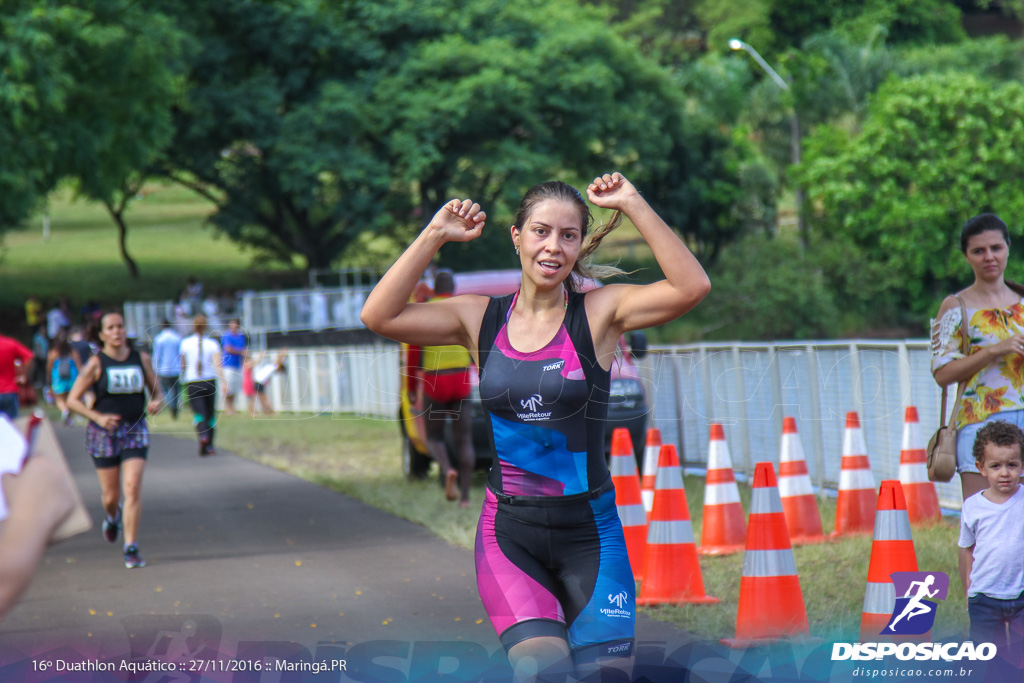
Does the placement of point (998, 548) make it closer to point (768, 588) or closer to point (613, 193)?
point (768, 588)

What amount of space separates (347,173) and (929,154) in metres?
16.4

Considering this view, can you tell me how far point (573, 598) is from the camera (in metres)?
3.52

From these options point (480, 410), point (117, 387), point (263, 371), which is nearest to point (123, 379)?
point (117, 387)

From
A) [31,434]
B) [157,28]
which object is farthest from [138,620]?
[157,28]

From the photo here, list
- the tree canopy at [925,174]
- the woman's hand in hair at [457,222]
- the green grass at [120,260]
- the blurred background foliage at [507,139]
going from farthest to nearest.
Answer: the green grass at [120,260]
the tree canopy at [925,174]
the blurred background foliage at [507,139]
the woman's hand in hair at [457,222]

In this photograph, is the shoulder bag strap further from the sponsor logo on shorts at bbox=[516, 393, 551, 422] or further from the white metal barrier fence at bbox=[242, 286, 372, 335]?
the white metal barrier fence at bbox=[242, 286, 372, 335]

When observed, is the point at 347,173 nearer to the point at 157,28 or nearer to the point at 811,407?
the point at 157,28

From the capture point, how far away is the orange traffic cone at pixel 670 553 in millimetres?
6941

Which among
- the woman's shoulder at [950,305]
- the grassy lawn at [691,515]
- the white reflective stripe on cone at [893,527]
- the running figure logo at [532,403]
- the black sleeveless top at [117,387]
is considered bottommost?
the grassy lawn at [691,515]

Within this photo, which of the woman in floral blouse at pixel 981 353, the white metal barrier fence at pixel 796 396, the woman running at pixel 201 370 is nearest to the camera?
the woman in floral blouse at pixel 981 353

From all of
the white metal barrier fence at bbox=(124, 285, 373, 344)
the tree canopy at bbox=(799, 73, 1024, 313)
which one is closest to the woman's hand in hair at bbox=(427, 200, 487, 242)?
the white metal barrier fence at bbox=(124, 285, 373, 344)

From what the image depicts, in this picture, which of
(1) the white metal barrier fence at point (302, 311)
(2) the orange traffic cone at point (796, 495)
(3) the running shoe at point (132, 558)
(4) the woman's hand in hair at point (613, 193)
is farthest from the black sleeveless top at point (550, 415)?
(1) the white metal barrier fence at point (302, 311)

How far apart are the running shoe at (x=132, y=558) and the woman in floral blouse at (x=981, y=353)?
6.02m

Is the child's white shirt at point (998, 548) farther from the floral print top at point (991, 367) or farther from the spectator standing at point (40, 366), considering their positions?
the spectator standing at point (40, 366)
